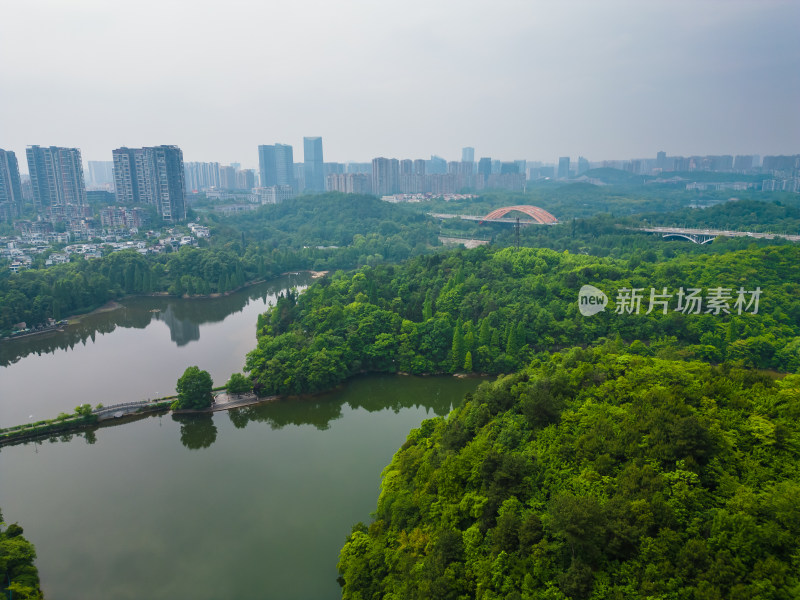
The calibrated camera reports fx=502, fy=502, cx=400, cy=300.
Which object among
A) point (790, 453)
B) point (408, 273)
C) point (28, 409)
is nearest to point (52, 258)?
point (28, 409)

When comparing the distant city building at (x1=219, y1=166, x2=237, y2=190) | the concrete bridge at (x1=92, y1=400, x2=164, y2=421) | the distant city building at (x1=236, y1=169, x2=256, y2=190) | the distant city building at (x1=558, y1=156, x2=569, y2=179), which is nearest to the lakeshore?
the concrete bridge at (x1=92, y1=400, x2=164, y2=421)

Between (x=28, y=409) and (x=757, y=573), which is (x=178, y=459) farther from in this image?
(x=757, y=573)

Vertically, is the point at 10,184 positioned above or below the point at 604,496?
above

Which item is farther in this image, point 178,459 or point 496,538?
point 178,459

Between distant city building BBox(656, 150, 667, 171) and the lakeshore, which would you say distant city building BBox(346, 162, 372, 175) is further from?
the lakeshore

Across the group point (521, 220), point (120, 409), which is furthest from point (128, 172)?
point (120, 409)

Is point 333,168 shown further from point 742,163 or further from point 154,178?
point 742,163
